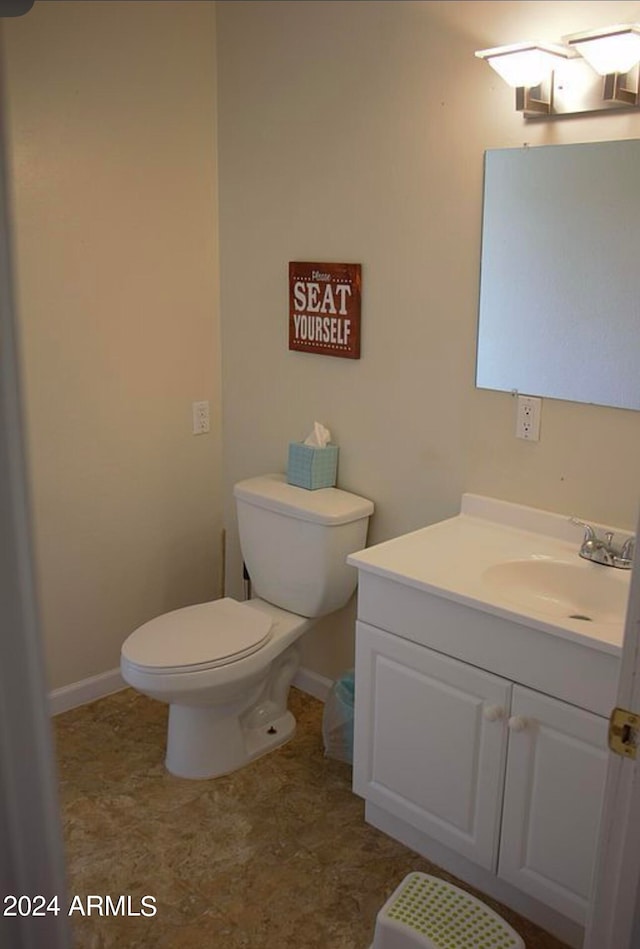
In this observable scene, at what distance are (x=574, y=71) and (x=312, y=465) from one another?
1313 millimetres

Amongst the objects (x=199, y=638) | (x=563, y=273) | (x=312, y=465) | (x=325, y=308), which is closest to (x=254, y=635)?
(x=199, y=638)

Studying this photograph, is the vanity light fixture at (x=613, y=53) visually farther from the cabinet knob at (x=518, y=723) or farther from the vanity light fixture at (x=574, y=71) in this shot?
the cabinet knob at (x=518, y=723)

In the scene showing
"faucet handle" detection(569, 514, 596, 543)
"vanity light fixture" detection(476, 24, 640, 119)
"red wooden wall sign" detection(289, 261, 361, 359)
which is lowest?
"faucet handle" detection(569, 514, 596, 543)

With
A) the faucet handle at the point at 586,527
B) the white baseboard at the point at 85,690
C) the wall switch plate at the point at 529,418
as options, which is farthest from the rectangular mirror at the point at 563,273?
the white baseboard at the point at 85,690

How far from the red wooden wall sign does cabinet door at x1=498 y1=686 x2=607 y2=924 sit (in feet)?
4.04

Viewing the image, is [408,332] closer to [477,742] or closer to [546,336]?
[546,336]

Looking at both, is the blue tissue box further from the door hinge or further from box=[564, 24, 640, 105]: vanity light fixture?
the door hinge

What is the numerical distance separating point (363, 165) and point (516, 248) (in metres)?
0.59

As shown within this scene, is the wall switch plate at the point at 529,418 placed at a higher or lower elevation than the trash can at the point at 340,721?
higher

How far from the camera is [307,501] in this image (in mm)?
2666

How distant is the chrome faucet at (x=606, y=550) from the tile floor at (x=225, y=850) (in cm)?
88

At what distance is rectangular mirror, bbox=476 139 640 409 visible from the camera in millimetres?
2033

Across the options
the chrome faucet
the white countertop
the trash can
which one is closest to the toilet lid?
the trash can

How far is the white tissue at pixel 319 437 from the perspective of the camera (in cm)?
279
